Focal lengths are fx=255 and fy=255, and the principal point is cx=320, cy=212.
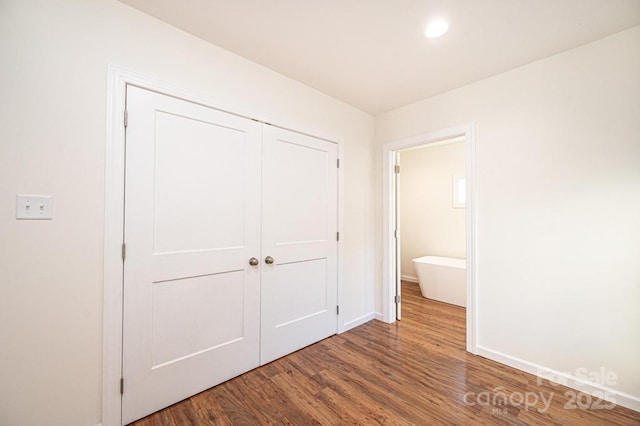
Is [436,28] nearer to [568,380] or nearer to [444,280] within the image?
[568,380]

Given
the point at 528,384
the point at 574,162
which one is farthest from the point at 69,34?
the point at 528,384

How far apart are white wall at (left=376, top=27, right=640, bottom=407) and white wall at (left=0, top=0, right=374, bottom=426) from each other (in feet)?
9.05

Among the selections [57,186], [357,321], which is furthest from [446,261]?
[57,186]

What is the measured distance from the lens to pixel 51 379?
4.33ft

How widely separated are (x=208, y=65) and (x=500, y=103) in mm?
2455

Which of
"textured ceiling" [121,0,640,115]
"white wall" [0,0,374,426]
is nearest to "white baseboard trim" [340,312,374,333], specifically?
"white wall" [0,0,374,426]

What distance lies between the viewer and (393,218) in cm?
312

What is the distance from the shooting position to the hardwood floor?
1.59m

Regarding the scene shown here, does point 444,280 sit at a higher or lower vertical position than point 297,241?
lower

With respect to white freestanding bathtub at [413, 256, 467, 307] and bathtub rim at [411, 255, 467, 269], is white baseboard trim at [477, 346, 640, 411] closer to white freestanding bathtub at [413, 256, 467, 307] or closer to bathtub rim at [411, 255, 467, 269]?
white freestanding bathtub at [413, 256, 467, 307]

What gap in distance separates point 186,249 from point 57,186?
0.74 m

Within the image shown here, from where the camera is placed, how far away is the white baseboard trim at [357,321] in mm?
2854

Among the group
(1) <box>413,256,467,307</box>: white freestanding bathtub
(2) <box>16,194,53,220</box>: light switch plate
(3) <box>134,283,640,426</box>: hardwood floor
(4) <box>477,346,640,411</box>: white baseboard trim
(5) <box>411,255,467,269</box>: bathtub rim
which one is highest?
(2) <box>16,194,53,220</box>: light switch plate

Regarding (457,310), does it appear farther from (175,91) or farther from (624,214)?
(175,91)
